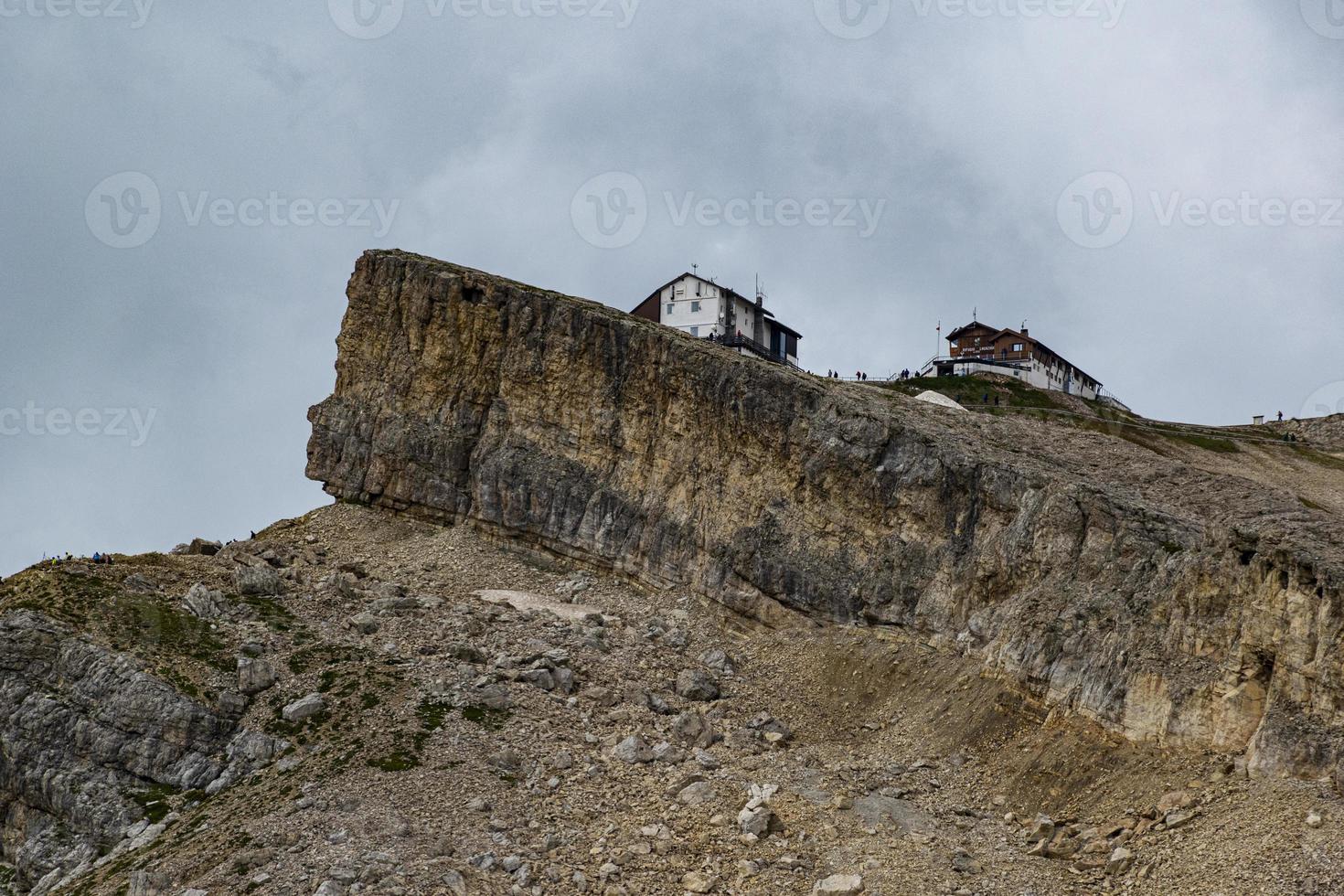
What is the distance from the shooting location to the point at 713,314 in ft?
283

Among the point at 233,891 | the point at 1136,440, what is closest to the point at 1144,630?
the point at 233,891

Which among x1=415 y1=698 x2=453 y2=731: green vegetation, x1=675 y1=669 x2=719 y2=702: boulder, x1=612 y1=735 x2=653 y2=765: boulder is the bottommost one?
x1=612 y1=735 x2=653 y2=765: boulder

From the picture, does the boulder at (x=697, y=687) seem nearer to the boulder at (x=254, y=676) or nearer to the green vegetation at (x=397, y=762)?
the green vegetation at (x=397, y=762)

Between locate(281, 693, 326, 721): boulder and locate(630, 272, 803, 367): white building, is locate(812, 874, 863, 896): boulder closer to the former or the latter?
locate(281, 693, 326, 721): boulder

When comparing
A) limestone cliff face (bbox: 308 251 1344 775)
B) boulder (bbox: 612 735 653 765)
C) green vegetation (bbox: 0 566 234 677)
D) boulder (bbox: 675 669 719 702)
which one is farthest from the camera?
boulder (bbox: 675 669 719 702)

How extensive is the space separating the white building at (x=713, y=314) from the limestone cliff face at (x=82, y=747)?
46.4 meters

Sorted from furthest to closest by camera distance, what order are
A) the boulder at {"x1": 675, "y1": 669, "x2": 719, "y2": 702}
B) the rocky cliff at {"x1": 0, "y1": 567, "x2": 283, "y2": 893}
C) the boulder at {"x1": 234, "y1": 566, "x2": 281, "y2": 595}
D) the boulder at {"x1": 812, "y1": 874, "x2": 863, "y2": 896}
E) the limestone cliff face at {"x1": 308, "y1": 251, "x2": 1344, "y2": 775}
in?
the boulder at {"x1": 234, "y1": 566, "x2": 281, "y2": 595}
the boulder at {"x1": 675, "y1": 669, "x2": 719, "y2": 702}
the rocky cliff at {"x1": 0, "y1": 567, "x2": 283, "y2": 893}
the limestone cliff face at {"x1": 308, "y1": 251, "x2": 1344, "y2": 775}
the boulder at {"x1": 812, "y1": 874, "x2": 863, "y2": 896}

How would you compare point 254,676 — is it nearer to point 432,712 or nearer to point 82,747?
point 82,747

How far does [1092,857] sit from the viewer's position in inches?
1411

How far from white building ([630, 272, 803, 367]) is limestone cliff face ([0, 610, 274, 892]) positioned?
4635 centimetres

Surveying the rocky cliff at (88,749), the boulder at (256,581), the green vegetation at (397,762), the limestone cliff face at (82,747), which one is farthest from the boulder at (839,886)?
the boulder at (256,581)

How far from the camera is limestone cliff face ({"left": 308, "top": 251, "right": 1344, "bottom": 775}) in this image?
38.6 meters

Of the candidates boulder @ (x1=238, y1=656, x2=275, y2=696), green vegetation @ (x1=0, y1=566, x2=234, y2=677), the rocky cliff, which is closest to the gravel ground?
boulder @ (x1=238, y1=656, x2=275, y2=696)

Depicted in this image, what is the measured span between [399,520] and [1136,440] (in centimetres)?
4310
